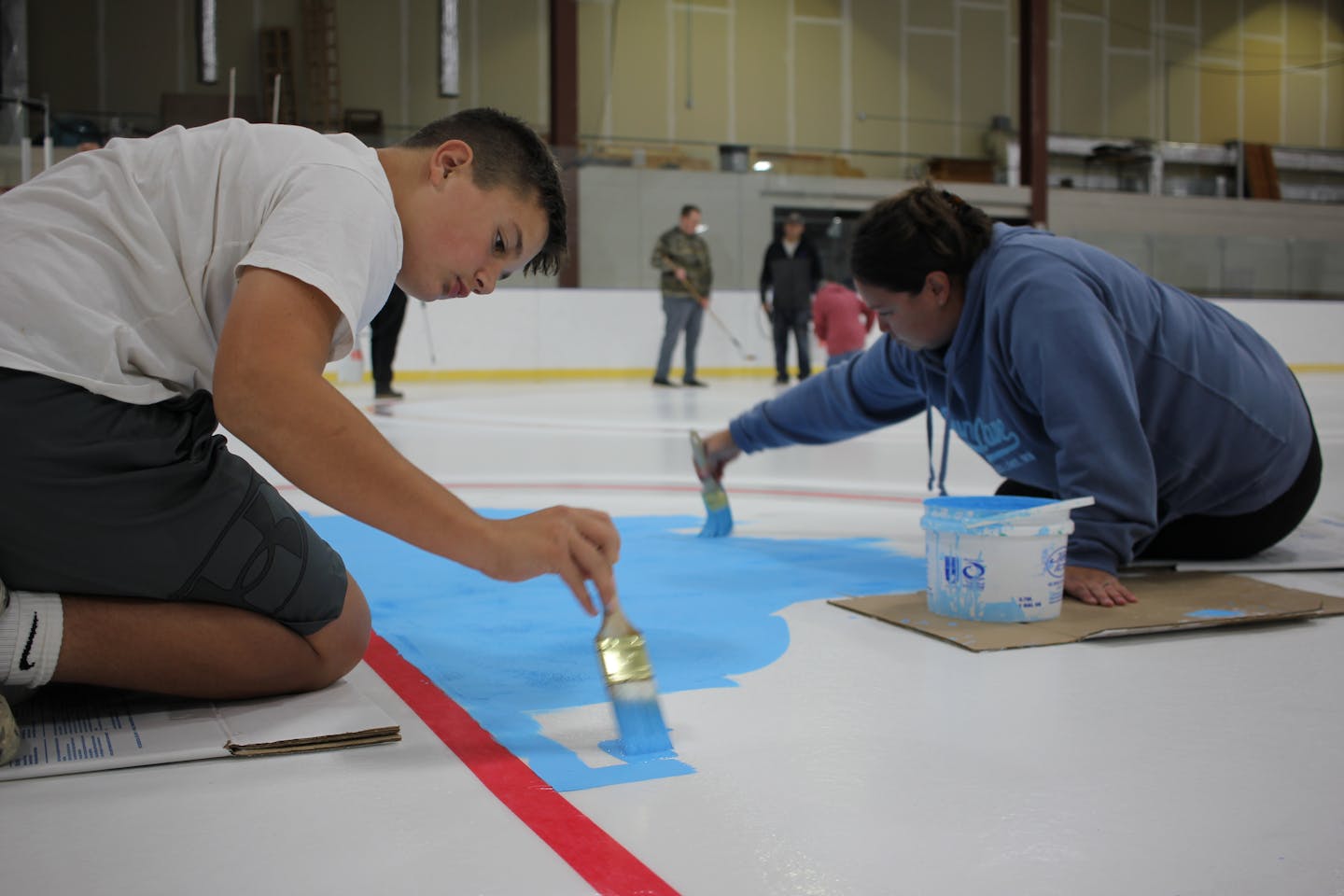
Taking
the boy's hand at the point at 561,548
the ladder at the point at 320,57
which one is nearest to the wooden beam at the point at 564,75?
the ladder at the point at 320,57

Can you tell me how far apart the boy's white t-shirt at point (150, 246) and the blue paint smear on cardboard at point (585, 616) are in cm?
52

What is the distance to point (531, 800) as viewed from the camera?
1.19m

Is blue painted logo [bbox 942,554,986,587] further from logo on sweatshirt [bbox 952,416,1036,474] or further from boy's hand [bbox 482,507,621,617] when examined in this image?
boy's hand [bbox 482,507,621,617]

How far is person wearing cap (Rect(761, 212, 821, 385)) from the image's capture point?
10836 mm

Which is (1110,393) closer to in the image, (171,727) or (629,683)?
(629,683)

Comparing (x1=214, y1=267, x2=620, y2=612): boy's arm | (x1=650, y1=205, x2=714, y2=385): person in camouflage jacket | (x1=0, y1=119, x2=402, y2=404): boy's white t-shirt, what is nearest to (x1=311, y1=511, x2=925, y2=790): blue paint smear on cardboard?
(x1=214, y1=267, x2=620, y2=612): boy's arm

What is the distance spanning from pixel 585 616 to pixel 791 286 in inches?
355

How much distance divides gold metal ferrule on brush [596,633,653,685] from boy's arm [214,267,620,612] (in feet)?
0.52

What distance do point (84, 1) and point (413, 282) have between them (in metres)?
15.6

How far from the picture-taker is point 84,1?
47.9ft

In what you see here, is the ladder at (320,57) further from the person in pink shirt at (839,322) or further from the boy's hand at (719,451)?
the boy's hand at (719,451)

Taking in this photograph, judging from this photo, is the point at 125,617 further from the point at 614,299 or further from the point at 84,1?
the point at 84,1

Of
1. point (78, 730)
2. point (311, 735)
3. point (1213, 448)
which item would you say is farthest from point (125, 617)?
point (1213, 448)

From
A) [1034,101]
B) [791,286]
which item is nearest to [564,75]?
[791,286]
